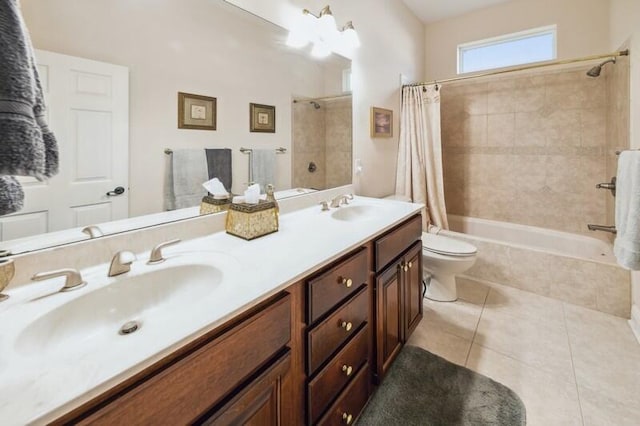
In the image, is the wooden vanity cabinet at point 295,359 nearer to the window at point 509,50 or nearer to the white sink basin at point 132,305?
the white sink basin at point 132,305

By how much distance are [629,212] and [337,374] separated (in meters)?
1.52

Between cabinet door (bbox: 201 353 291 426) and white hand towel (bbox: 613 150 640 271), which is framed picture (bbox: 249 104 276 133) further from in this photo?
white hand towel (bbox: 613 150 640 271)

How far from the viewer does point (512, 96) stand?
291 centimetres

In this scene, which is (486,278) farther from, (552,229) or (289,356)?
(289,356)

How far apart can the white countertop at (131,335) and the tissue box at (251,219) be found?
0.03 m

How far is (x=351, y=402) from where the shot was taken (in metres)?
1.17

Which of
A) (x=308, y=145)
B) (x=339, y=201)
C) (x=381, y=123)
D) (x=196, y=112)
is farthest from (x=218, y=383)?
(x=381, y=123)

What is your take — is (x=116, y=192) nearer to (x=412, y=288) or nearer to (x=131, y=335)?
(x=131, y=335)

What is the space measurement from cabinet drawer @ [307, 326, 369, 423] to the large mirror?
787 millimetres

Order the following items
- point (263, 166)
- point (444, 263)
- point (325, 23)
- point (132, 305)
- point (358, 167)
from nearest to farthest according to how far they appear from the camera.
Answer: point (132, 305)
point (263, 166)
point (325, 23)
point (444, 263)
point (358, 167)

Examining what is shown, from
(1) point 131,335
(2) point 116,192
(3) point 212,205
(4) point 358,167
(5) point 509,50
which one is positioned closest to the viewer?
(1) point 131,335

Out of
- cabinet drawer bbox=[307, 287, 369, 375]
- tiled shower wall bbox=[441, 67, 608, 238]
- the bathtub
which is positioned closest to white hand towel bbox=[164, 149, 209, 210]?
cabinet drawer bbox=[307, 287, 369, 375]

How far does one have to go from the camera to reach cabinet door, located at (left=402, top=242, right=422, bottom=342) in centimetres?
156

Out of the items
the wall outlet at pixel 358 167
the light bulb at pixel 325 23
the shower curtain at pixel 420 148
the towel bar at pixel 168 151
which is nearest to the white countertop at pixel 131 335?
the towel bar at pixel 168 151
